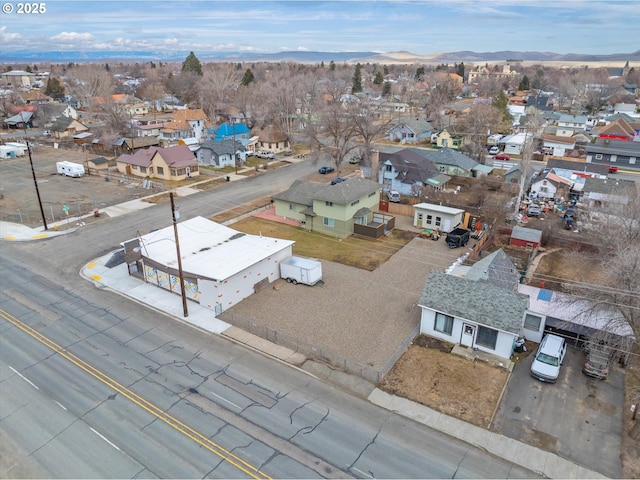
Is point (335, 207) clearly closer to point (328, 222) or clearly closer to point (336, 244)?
point (328, 222)

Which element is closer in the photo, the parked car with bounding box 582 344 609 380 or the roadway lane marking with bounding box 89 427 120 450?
the roadway lane marking with bounding box 89 427 120 450

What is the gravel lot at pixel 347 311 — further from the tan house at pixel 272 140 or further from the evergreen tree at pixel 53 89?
the evergreen tree at pixel 53 89

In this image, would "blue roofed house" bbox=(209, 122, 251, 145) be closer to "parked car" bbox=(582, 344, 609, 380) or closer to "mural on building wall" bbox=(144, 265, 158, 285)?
"mural on building wall" bbox=(144, 265, 158, 285)

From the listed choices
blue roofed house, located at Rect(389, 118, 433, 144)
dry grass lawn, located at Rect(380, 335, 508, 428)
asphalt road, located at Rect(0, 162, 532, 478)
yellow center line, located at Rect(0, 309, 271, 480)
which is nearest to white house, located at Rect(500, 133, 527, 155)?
blue roofed house, located at Rect(389, 118, 433, 144)

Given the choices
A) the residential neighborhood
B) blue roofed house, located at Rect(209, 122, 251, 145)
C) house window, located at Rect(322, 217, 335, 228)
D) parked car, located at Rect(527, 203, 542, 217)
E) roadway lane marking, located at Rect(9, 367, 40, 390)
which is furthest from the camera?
blue roofed house, located at Rect(209, 122, 251, 145)

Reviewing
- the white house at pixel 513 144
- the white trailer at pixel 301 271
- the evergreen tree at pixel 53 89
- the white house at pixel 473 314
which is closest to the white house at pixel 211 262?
the white trailer at pixel 301 271

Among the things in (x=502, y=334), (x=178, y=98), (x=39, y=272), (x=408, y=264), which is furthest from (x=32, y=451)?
(x=178, y=98)

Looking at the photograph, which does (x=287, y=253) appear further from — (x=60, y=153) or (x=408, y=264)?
(x=60, y=153)
